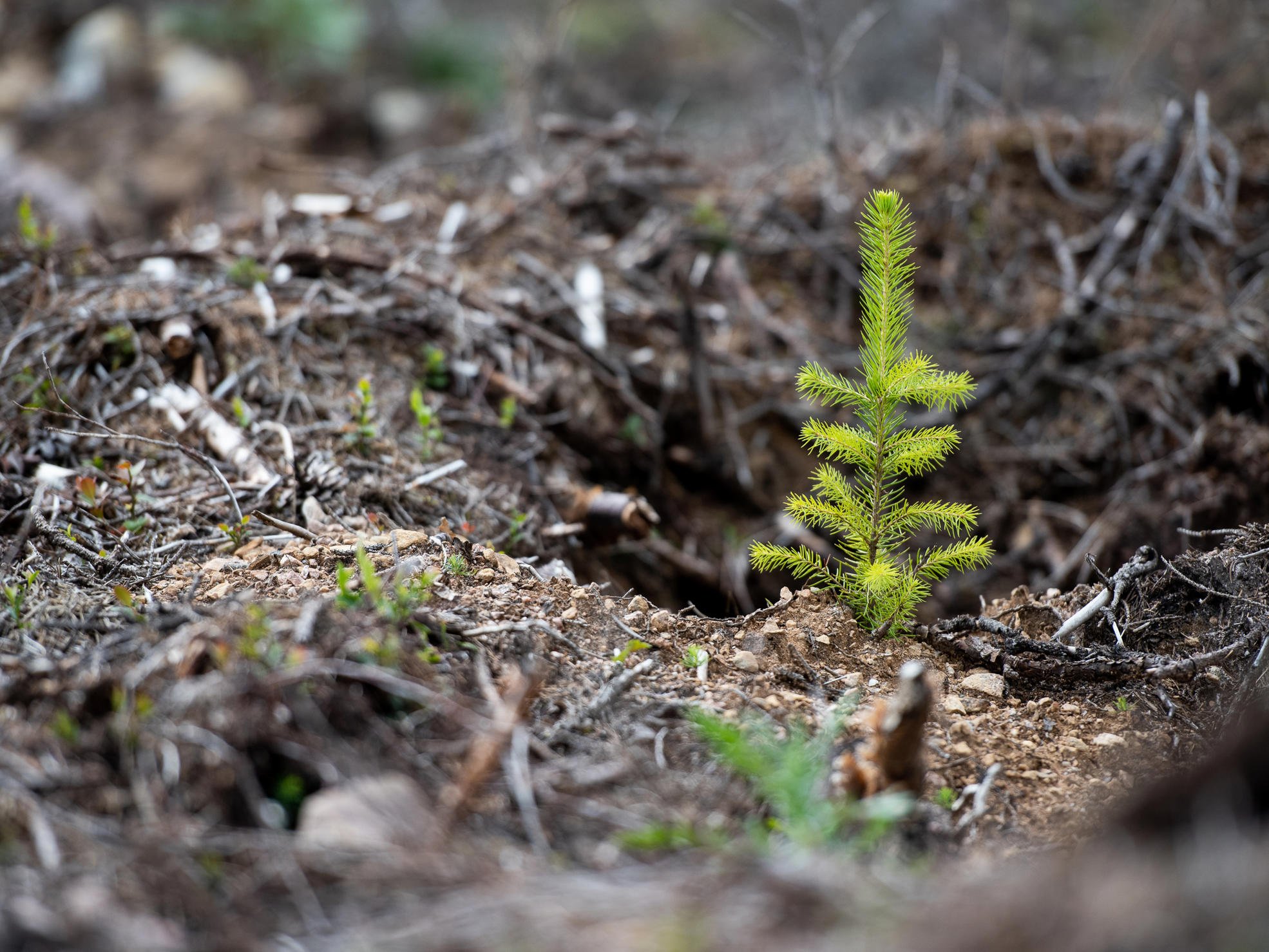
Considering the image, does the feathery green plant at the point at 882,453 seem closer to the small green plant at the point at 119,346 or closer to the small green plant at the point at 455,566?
the small green plant at the point at 455,566

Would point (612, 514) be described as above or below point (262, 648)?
below

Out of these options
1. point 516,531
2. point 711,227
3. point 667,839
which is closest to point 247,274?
point 516,531

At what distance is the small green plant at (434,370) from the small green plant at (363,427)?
0.36 meters

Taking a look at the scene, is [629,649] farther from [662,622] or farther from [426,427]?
[426,427]

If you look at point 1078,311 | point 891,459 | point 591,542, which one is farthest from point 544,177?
point 891,459

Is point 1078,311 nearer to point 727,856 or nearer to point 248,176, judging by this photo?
→ point 727,856

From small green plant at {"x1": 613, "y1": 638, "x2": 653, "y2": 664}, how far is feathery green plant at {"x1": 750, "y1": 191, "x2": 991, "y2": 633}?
42 centimetres

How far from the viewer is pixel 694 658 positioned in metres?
2.19

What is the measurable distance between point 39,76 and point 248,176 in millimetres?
3253

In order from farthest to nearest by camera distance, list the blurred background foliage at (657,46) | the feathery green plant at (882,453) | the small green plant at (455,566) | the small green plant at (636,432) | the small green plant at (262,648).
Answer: the blurred background foliage at (657,46), the small green plant at (636,432), the small green plant at (455,566), the feathery green plant at (882,453), the small green plant at (262,648)

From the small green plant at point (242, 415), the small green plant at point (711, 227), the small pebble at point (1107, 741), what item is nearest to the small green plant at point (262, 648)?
the small green plant at point (242, 415)

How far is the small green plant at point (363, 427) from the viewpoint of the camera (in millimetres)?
3033

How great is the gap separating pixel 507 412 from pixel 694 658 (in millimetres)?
1551

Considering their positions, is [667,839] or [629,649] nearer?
[667,839]
